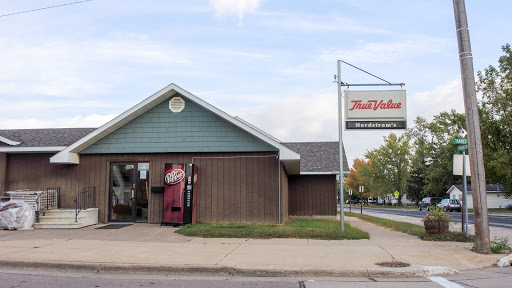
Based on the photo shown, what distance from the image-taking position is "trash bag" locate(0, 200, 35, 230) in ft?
43.1

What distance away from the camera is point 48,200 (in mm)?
14938

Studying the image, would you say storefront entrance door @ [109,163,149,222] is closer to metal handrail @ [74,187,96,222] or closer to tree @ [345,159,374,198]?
metal handrail @ [74,187,96,222]

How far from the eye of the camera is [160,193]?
15242 mm

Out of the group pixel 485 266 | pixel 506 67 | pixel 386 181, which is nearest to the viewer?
pixel 485 266

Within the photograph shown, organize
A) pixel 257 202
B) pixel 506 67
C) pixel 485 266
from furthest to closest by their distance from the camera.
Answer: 1. pixel 506 67
2. pixel 257 202
3. pixel 485 266

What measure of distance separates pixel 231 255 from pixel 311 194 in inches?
579

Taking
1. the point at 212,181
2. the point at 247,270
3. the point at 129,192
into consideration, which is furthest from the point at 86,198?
the point at 247,270

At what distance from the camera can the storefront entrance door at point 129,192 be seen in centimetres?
1541

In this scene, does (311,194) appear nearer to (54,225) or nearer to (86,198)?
(86,198)

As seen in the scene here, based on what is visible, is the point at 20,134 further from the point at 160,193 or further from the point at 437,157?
the point at 437,157

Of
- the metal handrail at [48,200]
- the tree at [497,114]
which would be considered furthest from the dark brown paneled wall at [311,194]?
the tree at [497,114]

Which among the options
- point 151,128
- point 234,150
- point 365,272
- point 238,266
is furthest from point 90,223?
point 365,272

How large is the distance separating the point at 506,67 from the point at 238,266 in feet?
135

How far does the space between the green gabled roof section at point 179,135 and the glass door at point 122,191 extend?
71 cm
